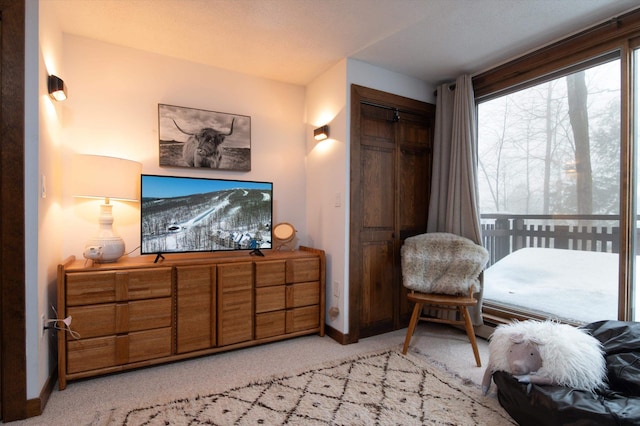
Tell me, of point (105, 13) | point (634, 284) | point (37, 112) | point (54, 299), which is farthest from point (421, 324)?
point (105, 13)

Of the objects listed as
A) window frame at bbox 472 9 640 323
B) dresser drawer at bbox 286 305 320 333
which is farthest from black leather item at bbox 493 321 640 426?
dresser drawer at bbox 286 305 320 333

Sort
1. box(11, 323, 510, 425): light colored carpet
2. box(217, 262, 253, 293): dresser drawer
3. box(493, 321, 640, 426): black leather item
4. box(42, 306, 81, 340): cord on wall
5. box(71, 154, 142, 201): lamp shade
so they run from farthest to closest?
box(217, 262, 253, 293): dresser drawer → box(71, 154, 142, 201): lamp shade → box(42, 306, 81, 340): cord on wall → box(11, 323, 510, 425): light colored carpet → box(493, 321, 640, 426): black leather item

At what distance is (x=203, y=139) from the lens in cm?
284

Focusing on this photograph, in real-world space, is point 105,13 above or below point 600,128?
above

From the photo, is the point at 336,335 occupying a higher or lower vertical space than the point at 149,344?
lower

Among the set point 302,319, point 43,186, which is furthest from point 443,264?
point 43,186

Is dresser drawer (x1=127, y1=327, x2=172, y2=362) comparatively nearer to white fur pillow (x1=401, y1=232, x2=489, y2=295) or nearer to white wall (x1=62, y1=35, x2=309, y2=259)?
white wall (x1=62, y1=35, x2=309, y2=259)

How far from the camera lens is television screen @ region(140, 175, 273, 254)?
2432mm

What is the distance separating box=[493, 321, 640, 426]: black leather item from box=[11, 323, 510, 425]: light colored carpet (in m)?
0.29

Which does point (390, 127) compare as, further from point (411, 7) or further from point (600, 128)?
point (600, 128)

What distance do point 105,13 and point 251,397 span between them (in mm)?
2717

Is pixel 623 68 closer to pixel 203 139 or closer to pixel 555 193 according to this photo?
pixel 555 193

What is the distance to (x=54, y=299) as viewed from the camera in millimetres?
2117

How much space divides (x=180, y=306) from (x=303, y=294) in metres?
1.03
